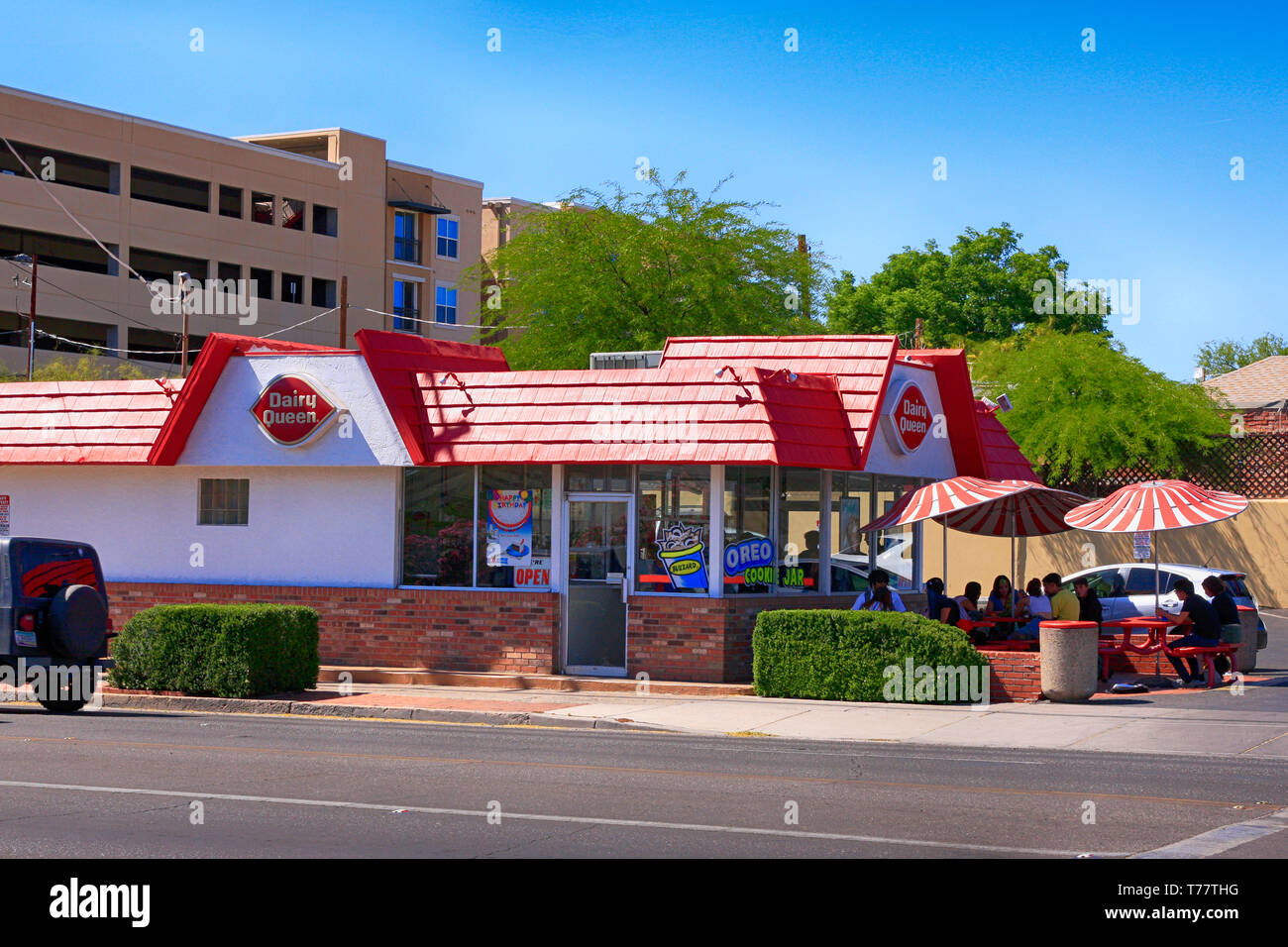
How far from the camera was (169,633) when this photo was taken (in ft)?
61.8

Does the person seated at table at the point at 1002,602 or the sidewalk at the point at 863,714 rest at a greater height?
the person seated at table at the point at 1002,602

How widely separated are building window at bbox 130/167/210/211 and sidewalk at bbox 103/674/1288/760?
4827 cm

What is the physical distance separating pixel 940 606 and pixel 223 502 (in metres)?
11.0

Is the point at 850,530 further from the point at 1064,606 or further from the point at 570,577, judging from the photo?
the point at 570,577

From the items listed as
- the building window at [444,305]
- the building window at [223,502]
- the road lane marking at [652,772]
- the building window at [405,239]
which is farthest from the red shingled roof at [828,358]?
the building window at [444,305]

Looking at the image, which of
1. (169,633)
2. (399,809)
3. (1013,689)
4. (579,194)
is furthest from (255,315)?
(399,809)

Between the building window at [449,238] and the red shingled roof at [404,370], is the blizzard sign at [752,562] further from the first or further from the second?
the building window at [449,238]

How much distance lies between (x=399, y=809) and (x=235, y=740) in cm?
480

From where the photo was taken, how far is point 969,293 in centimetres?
6862

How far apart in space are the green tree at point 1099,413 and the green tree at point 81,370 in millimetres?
24336

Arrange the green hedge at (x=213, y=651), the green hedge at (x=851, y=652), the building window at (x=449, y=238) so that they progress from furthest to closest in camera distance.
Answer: the building window at (x=449, y=238) < the green hedge at (x=213, y=651) < the green hedge at (x=851, y=652)

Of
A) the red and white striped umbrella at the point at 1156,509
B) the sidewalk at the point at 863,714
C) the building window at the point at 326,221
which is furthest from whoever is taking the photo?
the building window at the point at 326,221

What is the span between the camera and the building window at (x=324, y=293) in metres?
69.6

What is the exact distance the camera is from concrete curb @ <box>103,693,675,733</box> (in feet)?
54.7
